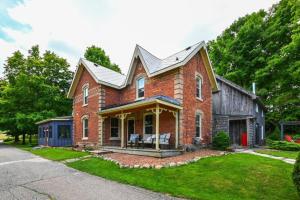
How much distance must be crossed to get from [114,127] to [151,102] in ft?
23.2

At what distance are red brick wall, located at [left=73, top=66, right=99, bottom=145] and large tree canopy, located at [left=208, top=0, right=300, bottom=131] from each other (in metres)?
19.5

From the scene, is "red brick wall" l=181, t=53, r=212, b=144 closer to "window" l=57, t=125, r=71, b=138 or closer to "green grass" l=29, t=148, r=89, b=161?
"green grass" l=29, t=148, r=89, b=161

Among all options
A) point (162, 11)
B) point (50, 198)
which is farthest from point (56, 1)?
point (50, 198)

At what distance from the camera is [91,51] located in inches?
1412

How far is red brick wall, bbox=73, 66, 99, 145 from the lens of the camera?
55.1 feet

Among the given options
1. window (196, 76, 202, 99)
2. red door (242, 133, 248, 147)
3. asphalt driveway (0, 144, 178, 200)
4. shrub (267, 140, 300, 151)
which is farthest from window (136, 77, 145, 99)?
shrub (267, 140, 300, 151)

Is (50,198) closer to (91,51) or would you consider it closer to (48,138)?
(48,138)

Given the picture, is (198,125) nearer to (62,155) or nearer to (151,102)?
(151,102)

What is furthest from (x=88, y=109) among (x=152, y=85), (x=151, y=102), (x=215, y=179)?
(x=215, y=179)

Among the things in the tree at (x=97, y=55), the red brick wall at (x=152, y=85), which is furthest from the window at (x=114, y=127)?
the tree at (x=97, y=55)

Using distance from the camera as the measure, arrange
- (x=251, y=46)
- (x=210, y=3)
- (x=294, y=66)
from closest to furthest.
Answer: (x=210, y=3), (x=294, y=66), (x=251, y=46)

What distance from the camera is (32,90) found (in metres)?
28.2

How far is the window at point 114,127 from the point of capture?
54.2 feet

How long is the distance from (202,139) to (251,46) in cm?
2066
